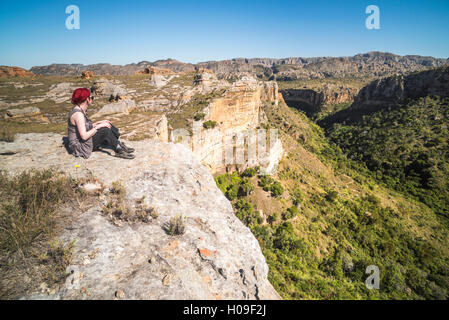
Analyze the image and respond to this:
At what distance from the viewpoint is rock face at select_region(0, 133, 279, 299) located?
305cm

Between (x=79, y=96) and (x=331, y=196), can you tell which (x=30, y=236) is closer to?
(x=79, y=96)

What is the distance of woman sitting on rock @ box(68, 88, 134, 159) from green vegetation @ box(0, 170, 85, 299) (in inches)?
69.6

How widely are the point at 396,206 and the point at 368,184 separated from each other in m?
5.99

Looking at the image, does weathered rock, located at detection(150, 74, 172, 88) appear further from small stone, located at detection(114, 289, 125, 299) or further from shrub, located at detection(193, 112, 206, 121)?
small stone, located at detection(114, 289, 125, 299)

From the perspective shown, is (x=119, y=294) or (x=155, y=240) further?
(x=155, y=240)

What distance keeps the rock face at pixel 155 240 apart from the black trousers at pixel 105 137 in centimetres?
42

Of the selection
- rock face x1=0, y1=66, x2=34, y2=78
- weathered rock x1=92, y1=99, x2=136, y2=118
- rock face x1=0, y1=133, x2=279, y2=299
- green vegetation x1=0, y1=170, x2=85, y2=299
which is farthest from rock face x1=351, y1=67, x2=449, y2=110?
rock face x1=0, y1=66, x2=34, y2=78

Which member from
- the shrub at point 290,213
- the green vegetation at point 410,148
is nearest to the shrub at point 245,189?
the shrub at point 290,213

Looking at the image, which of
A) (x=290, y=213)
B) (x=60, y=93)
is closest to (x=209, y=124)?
(x=290, y=213)

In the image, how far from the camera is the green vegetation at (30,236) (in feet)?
8.84

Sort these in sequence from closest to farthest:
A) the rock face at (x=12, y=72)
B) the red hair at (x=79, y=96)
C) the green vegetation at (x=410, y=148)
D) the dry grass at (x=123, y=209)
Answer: the dry grass at (x=123, y=209), the red hair at (x=79, y=96), the rock face at (x=12, y=72), the green vegetation at (x=410, y=148)

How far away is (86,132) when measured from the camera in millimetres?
5453

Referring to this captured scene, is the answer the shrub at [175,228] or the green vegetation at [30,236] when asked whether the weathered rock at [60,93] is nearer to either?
the green vegetation at [30,236]

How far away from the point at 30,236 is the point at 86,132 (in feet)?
10.8
